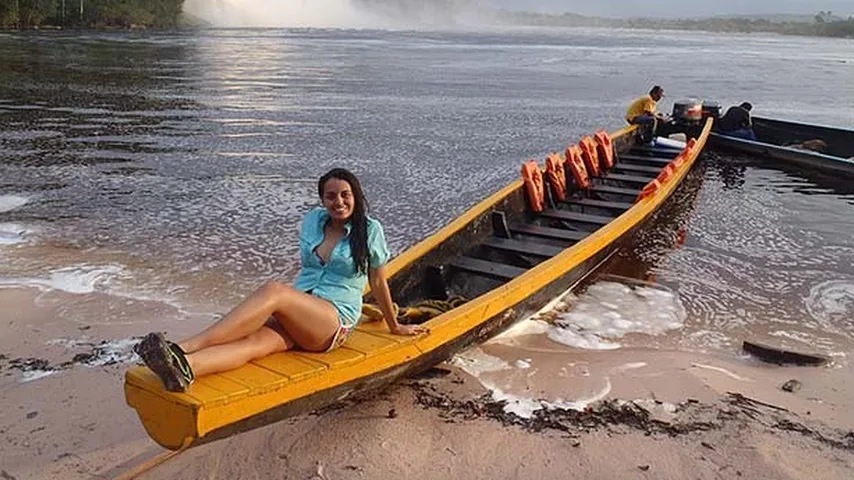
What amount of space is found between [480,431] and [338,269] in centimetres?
130

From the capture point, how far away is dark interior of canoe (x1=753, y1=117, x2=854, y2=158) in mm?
15120

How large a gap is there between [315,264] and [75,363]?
6.57 ft

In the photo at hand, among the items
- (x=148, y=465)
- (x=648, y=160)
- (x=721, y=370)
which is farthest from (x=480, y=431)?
(x=648, y=160)

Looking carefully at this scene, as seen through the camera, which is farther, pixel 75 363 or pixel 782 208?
pixel 782 208

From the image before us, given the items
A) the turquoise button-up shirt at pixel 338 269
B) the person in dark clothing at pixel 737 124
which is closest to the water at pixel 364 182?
the person in dark clothing at pixel 737 124

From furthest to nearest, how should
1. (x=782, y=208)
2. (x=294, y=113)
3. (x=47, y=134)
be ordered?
(x=294, y=113)
(x=47, y=134)
(x=782, y=208)

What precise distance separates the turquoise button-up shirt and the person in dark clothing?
1285 centimetres

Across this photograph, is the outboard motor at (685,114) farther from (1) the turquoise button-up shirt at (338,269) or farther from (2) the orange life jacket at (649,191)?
(1) the turquoise button-up shirt at (338,269)

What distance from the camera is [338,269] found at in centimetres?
458

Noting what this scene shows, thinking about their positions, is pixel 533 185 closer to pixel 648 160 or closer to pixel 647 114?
pixel 648 160

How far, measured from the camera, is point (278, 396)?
12.9ft

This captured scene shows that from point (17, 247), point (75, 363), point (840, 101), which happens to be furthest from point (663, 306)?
point (840, 101)

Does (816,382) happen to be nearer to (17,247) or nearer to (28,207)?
(17,247)

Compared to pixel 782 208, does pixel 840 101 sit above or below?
above
